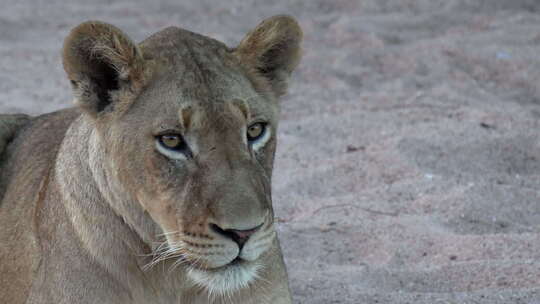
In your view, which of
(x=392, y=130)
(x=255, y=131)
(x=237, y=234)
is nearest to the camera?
(x=237, y=234)

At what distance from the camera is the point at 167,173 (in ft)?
8.54

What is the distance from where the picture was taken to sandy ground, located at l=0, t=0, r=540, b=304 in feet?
12.5

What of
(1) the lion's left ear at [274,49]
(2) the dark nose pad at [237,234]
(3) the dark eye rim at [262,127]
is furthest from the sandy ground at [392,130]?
(2) the dark nose pad at [237,234]

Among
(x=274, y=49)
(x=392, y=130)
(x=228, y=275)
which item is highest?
(x=274, y=49)

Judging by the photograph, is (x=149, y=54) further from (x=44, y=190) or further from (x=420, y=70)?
(x=420, y=70)

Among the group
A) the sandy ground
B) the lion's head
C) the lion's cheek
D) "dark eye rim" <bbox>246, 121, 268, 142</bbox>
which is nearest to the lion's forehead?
the lion's head

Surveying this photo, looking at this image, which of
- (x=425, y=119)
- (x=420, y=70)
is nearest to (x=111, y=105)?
(x=425, y=119)

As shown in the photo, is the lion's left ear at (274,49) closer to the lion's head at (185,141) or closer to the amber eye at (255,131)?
the lion's head at (185,141)

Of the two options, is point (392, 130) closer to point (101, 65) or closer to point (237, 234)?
point (101, 65)

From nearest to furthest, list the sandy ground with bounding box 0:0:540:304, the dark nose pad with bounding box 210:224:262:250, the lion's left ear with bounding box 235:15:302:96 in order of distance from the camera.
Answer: the dark nose pad with bounding box 210:224:262:250, the lion's left ear with bounding box 235:15:302:96, the sandy ground with bounding box 0:0:540:304

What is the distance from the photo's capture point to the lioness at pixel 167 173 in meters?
2.54

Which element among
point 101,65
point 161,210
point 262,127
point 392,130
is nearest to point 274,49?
point 262,127

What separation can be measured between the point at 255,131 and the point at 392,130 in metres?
2.63

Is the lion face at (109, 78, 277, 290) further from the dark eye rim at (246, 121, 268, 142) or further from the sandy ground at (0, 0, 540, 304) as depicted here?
the sandy ground at (0, 0, 540, 304)
